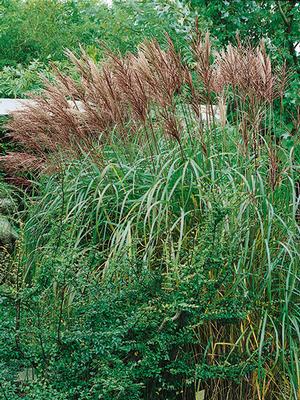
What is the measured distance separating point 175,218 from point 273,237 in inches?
19.1

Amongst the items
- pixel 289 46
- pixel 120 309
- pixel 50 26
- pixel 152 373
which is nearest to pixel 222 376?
pixel 152 373

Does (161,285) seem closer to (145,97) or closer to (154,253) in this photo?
(154,253)

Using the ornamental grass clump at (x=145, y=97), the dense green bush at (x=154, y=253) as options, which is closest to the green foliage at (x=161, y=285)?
the dense green bush at (x=154, y=253)

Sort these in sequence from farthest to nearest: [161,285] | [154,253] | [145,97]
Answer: [145,97] < [154,253] < [161,285]

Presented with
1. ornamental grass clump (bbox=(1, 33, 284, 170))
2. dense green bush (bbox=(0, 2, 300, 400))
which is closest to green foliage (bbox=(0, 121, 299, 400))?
dense green bush (bbox=(0, 2, 300, 400))

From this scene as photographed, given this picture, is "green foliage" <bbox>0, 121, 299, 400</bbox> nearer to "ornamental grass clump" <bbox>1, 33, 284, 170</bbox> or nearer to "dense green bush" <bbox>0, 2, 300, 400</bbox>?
"dense green bush" <bbox>0, 2, 300, 400</bbox>

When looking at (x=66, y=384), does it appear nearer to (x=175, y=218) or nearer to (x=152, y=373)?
(x=152, y=373)

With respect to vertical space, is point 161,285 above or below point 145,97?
below

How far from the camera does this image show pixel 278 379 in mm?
3697

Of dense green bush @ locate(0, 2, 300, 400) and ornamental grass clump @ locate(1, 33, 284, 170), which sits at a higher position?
ornamental grass clump @ locate(1, 33, 284, 170)

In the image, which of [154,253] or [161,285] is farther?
[154,253]

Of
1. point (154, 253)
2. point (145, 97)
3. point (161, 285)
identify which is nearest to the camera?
point (161, 285)

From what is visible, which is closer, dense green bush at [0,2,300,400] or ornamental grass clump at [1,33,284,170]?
dense green bush at [0,2,300,400]

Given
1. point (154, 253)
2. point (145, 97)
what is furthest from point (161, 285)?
point (145, 97)
